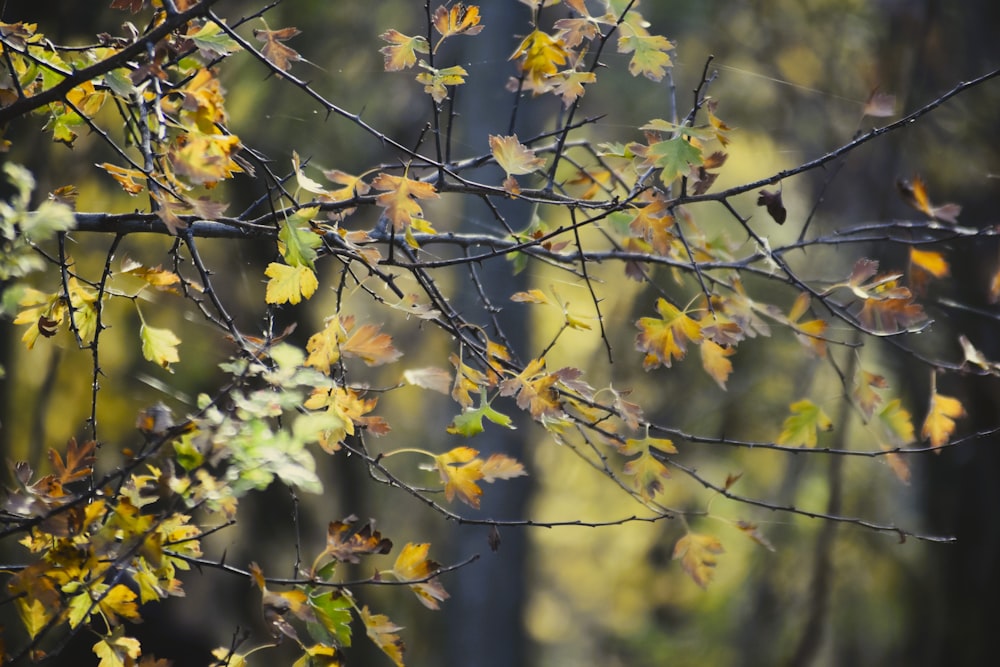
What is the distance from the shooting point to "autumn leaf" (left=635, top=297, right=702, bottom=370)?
62.9 inches

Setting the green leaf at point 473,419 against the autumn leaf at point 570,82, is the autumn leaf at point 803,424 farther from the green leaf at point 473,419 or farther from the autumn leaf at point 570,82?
the autumn leaf at point 570,82

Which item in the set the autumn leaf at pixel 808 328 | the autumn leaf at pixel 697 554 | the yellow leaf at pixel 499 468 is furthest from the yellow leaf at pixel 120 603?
the autumn leaf at pixel 808 328

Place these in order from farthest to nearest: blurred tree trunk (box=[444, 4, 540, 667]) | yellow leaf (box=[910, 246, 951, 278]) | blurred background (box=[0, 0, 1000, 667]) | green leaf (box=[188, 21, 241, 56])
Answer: blurred tree trunk (box=[444, 4, 540, 667]) → blurred background (box=[0, 0, 1000, 667]) → yellow leaf (box=[910, 246, 951, 278]) → green leaf (box=[188, 21, 241, 56])

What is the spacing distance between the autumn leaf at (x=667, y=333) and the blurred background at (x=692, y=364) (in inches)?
96.4

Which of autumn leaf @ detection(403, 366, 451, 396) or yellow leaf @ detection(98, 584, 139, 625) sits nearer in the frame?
yellow leaf @ detection(98, 584, 139, 625)

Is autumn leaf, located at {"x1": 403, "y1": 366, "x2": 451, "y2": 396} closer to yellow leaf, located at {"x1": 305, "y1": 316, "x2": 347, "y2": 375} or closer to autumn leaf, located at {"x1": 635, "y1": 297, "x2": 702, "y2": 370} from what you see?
yellow leaf, located at {"x1": 305, "y1": 316, "x2": 347, "y2": 375}

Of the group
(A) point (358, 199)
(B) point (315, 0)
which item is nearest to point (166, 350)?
(A) point (358, 199)

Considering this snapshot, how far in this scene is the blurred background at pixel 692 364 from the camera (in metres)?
4.47

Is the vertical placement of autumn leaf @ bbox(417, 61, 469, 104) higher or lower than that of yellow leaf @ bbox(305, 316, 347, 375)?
higher

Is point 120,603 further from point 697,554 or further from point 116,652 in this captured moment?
point 697,554

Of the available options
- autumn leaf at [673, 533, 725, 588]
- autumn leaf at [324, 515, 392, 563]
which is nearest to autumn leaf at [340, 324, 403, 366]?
autumn leaf at [324, 515, 392, 563]

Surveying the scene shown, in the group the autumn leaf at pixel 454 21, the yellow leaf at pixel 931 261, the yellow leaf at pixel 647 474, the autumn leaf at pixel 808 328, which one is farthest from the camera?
the yellow leaf at pixel 931 261

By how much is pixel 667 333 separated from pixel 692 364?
512cm

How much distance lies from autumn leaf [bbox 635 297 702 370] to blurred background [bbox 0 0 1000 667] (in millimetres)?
2447
